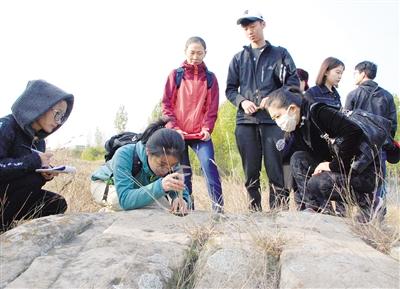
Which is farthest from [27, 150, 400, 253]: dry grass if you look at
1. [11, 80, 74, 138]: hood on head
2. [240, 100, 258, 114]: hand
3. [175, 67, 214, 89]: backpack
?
[175, 67, 214, 89]: backpack

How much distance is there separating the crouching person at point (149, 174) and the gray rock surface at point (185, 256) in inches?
12.1

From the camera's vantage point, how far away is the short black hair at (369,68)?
16.6ft

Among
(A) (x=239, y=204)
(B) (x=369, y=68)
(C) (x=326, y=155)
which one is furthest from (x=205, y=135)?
(B) (x=369, y=68)

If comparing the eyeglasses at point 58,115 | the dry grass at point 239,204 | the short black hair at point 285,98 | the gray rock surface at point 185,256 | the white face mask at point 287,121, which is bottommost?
the dry grass at point 239,204

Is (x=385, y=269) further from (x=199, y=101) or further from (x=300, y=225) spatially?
(x=199, y=101)

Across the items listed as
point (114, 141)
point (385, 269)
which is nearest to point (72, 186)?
point (114, 141)

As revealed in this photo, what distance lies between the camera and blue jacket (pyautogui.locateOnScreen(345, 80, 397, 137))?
491 cm

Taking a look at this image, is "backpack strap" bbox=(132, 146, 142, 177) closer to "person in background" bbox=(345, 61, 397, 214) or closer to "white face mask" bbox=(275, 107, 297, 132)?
"white face mask" bbox=(275, 107, 297, 132)

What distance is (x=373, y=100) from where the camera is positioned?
4.92 m

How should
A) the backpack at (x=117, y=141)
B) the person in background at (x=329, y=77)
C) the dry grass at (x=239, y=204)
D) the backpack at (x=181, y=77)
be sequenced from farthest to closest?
1. the person in background at (x=329, y=77)
2. the backpack at (x=181, y=77)
3. the backpack at (x=117, y=141)
4. the dry grass at (x=239, y=204)

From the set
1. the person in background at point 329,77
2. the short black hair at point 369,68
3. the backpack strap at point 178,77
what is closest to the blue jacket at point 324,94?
the person in background at point 329,77

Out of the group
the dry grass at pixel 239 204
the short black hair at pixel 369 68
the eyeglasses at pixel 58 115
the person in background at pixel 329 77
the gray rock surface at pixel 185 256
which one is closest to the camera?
the gray rock surface at pixel 185 256

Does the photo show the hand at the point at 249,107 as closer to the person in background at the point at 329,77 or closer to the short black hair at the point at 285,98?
the short black hair at the point at 285,98

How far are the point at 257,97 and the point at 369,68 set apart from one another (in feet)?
5.58
